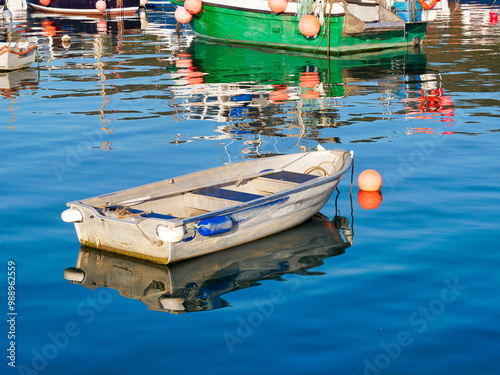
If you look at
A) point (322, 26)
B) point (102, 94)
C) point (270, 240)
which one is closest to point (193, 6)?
point (322, 26)

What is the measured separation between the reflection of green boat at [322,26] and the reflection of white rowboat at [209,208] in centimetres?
1890

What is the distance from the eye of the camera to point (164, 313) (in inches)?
332

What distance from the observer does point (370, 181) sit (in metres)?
12.7

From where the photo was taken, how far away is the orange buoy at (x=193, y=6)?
34531 mm

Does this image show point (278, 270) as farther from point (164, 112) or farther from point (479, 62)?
point (479, 62)

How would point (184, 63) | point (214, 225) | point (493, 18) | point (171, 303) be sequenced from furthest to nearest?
point (493, 18), point (184, 63), point (214, 225), point (171, 303)

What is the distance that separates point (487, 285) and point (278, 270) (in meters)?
2.58

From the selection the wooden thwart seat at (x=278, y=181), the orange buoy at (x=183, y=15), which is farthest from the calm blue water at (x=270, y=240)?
the orange buoy at (x=183, y=15)

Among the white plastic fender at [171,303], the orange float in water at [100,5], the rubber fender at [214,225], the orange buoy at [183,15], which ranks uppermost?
the orange float in water at [100,5]

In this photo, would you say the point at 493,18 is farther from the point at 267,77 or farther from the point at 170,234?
the point at 170,234

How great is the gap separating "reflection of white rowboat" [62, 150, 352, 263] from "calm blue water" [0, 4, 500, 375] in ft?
0.91

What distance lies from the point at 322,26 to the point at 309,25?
A: 1063mm

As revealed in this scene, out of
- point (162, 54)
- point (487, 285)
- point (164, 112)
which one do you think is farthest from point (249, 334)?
point (162, 54)

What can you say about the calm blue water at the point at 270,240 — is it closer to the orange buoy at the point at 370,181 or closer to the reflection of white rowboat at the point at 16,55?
the orange buoy at the point at 370,181
